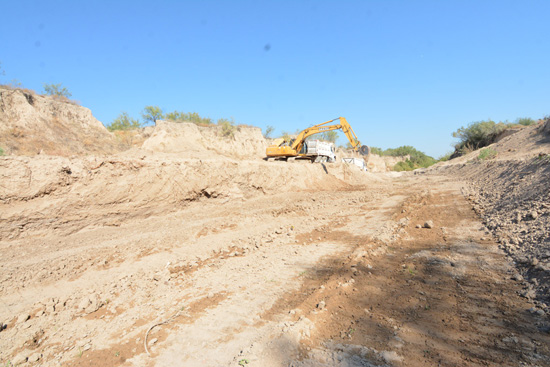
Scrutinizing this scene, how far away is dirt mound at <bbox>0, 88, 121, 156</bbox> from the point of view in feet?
43.4

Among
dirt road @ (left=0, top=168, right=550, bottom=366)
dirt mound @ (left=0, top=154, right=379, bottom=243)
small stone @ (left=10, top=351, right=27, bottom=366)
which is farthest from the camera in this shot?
dirt mound @ (left=0, top=154, right=379, bottom=243)

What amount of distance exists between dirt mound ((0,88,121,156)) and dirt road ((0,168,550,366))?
376 inches

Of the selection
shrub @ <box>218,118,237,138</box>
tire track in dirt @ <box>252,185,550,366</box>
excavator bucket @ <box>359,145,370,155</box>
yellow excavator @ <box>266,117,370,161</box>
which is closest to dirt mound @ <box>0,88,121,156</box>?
shrub @ <box>218,118,237,138</box>

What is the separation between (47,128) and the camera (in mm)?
14953

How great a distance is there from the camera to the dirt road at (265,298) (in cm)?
280

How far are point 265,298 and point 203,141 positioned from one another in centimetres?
1545

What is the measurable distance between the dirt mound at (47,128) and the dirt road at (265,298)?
954 cm

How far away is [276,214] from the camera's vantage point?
31.2 ft

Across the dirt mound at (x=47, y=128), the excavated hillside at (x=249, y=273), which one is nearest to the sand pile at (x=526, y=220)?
the excavated hillside at (x=249, y=273)

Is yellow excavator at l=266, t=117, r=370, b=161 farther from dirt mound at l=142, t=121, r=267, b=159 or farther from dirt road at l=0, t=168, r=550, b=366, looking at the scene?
dirt road at l=0, t=168, r=550, b=366

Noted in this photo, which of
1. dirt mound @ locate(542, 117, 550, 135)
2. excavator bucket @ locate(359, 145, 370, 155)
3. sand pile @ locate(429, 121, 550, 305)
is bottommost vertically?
sand pile @ locate(429, 121, 550, 305)

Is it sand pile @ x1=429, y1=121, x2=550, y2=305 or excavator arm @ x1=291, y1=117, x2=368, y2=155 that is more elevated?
excavator arm @ x1=291, y1=117, x2=368, y2=155

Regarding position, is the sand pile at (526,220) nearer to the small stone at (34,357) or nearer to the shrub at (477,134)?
the small stone at (34,357)

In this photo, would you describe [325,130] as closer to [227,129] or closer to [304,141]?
[304,141]
